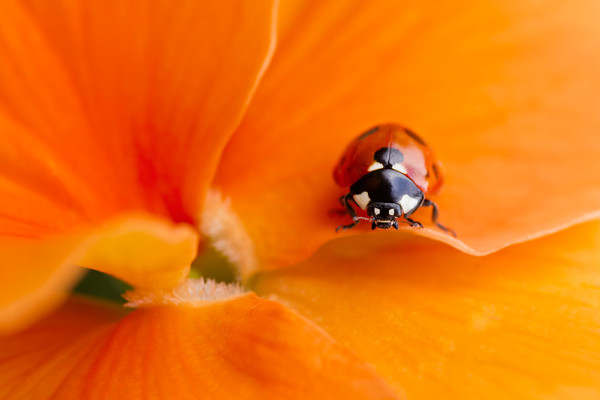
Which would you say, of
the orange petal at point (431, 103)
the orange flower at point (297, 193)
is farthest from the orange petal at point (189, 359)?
the orange petal at point (431, 103)

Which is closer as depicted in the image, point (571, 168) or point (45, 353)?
point (45, 353)

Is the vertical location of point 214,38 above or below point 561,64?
below

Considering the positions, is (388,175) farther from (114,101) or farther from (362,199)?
(114,101)

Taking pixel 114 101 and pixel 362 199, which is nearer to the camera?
pixel 114 101

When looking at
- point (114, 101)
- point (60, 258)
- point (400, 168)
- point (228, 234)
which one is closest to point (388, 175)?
point (400, 168)

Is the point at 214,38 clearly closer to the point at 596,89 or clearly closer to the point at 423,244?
the point at 423,244

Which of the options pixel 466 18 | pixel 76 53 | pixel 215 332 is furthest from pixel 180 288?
pixel 466 18

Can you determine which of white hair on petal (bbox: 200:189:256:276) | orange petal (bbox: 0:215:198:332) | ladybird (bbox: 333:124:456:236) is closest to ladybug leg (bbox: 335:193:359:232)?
ladybird (bbox: 333:124:456:236)

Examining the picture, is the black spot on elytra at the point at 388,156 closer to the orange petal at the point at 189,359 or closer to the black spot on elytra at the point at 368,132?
the black spot on elytra at the point at 368,132
